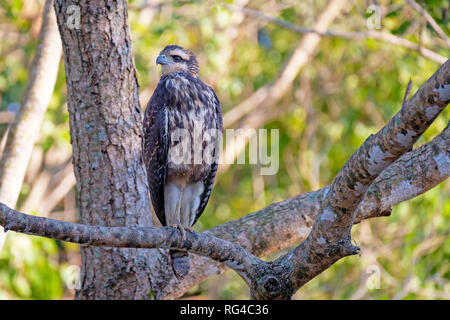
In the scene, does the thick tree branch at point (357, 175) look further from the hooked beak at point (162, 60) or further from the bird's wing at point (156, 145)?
the hooked beak at point (162, 60)

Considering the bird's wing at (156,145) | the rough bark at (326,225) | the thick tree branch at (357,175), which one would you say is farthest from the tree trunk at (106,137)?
the thick tree branch at (357,175)

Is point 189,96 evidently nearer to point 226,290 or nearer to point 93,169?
point 93,169

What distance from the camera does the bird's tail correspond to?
4.27 meters

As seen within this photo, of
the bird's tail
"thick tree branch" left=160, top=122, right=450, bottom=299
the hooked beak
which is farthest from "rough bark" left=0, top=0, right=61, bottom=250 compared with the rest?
"thick tree branch" left=160, top=122, right=450, bottom=299

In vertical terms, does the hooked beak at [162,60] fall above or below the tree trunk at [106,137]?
above

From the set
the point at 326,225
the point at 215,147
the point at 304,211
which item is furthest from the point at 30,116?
the point at 326,225

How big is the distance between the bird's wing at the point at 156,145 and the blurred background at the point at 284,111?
178cm

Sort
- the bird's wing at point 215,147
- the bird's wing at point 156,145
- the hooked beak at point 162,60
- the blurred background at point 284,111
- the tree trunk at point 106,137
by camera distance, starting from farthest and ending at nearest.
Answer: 1. the blurred background at point 284,111
2. the hooked beak at point 162,60
3. the bird's wing at point 215,147
4. the bird's wing at point 156,145
5. the tree trunk at point 106,137

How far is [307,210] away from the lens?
168 inches

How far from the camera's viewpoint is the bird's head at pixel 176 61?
4.72m

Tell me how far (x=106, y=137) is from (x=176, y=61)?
0.92 metres

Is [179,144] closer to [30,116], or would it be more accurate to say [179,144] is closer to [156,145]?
[156,145]

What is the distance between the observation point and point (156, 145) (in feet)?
13.9

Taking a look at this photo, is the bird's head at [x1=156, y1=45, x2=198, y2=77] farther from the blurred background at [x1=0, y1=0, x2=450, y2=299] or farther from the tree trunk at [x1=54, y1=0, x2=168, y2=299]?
the blurred background at [x1=0, y1=0, x2=450, y2=299]
